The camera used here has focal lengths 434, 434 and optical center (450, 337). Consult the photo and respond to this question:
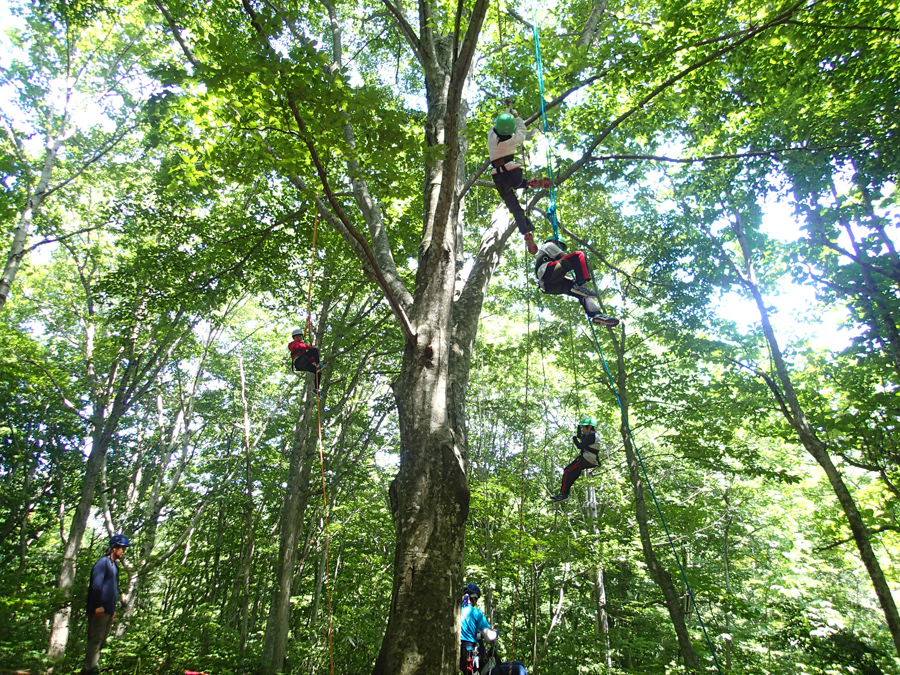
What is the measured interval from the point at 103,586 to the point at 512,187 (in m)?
5.80

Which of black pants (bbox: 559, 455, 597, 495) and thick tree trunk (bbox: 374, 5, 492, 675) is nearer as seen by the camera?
thick tree trunk (bbox: 374, 5, 492, 675)

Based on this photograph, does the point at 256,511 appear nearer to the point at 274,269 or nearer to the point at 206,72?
the point at 274,269

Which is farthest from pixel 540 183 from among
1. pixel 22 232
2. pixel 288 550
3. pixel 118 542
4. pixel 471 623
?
pixel 22 232

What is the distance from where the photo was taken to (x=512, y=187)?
4547mm

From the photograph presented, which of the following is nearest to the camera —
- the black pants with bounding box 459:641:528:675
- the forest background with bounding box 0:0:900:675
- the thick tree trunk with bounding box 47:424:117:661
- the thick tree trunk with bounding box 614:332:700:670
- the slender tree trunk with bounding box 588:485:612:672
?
the forest background with bounding box 0:0:900:675

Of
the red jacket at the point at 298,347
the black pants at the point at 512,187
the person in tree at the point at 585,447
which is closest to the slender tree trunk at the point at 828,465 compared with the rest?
the person in tree at the point at 585,447

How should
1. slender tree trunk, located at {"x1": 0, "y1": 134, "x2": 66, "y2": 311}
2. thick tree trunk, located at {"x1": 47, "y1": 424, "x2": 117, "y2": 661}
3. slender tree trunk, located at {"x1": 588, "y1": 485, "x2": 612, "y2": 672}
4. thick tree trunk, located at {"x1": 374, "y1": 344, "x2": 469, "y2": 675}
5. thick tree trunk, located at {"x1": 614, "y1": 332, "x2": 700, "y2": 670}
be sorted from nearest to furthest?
1. thick tree trunk, located at {"x1": 374, "y1": 344, "x2": 469, "y2": 675}
2. slender tree trunk, located at {"x1": 0, "y1": 134, "x2": 66, "y2": 311}
3. thick tree trunk, located at {"x1": 614, "y1": 332, "x2": 700, "y2": 670}
4. thick tree trunk, located at {"x1": 47, "y1": 424, "x2": 117, "y2": 661}
5. slender tree trunk, located at {"x1": 588, "y1": 485, "x2": 612, "y2": 672}

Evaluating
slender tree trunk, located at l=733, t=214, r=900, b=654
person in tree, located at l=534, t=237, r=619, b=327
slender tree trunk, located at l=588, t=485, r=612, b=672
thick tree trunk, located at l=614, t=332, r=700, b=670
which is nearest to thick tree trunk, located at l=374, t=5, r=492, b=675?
person in tree, located at l=534, t=237, r=619, b=327

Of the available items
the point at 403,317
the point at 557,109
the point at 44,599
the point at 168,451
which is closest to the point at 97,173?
the point at 168,451

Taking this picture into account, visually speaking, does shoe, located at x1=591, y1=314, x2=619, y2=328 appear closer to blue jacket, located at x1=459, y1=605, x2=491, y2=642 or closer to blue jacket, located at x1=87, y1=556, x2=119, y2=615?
blue jacket, located at x1=459, y1=605, x2=491, y2=642

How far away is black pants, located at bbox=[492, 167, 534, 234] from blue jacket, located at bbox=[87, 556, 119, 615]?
541cm

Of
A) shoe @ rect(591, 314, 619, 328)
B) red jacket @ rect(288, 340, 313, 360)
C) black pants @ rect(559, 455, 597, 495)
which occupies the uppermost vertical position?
red jacket @ rect(288, 340, 313, 360)

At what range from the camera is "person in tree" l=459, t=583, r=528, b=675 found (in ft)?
18.1

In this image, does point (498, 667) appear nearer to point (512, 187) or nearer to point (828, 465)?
point (512, 187)
